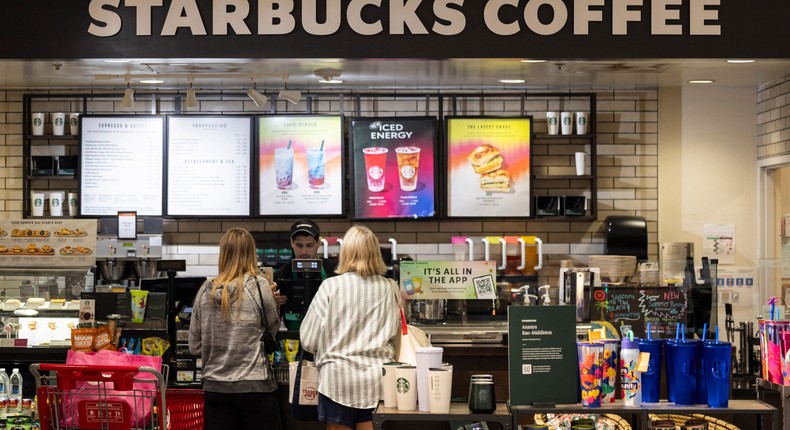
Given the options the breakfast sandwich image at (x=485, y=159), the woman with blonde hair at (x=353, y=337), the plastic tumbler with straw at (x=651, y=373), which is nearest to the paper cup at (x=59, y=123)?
the breakfast sandwich image at (x=485, y=159)

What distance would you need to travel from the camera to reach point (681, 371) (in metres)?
3.38

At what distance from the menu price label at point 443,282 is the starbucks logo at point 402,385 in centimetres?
209

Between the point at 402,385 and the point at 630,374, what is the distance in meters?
0.78

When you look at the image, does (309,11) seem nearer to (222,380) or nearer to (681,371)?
(222,380)

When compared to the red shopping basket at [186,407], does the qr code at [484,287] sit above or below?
above

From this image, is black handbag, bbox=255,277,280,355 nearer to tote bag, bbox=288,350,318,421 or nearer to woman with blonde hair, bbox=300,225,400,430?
tote bag, bbox=288,350,318,421

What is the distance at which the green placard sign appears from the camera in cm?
345

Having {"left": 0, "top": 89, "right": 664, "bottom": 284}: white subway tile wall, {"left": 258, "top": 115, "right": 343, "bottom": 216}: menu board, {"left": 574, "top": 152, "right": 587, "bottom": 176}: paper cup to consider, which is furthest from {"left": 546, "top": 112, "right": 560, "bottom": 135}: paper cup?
{"left": 258, "top": 115, "right": 343, "bottom": 216}: menu board

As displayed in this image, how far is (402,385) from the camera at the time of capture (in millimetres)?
3535

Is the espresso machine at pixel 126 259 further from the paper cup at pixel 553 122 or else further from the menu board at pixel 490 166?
the paper cup at pixel 553 122

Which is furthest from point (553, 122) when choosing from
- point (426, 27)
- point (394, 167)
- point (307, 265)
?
point (307, 265)

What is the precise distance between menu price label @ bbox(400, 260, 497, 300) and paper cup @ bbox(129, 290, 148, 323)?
1442 millimetres

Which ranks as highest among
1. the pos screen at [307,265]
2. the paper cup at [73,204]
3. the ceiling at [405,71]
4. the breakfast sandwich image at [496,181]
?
the ceiling at [405,71]

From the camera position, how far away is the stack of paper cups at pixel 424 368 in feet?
11.5
